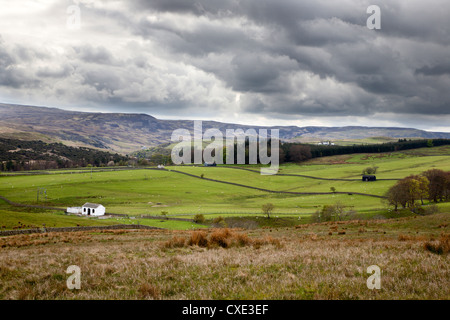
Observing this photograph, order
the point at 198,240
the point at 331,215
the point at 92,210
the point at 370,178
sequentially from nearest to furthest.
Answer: the point at 198,240
the point at 331,215
the point at 92,210
the point at 370,178

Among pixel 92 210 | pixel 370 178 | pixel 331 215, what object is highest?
pixel 370 178

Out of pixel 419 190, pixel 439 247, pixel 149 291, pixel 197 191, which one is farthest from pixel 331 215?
→ pixel 197 191

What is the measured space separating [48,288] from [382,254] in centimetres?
1190

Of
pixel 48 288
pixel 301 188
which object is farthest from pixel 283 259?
pixel 301 188

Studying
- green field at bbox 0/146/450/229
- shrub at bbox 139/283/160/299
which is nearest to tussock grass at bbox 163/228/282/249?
shrub at bbox 139/283/160/299

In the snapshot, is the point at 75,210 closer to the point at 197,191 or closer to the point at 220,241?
the point at 197,191

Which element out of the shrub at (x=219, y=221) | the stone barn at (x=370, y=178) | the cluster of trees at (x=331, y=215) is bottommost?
the shrub at (x=219, y=221)

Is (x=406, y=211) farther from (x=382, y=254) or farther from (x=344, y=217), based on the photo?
(x=382, y=254)

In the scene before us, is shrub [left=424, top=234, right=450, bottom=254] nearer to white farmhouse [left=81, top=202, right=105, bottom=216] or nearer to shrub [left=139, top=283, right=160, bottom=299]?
shrub [left=139, top=283, right=160, bottom=299]

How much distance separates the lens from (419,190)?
71688mm

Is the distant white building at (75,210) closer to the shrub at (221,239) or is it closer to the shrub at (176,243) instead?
the shrub at (176,243)

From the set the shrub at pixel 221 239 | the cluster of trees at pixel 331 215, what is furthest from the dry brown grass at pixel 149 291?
the cluster of trees at pixel 331 215

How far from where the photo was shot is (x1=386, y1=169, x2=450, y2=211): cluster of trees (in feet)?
233

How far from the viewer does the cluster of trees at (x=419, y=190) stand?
70.9 meters
